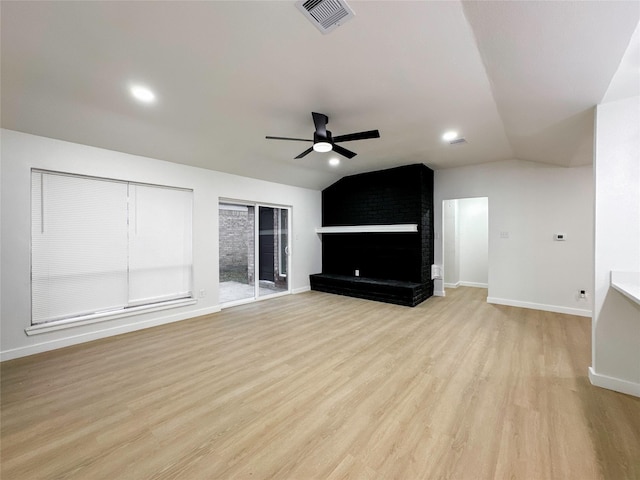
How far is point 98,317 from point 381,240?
5223 mm

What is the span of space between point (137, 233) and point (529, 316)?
6463mm

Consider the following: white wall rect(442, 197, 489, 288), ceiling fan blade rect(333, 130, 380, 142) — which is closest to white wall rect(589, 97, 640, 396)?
ceiling fan blade rect(333, 130, 380, 142)

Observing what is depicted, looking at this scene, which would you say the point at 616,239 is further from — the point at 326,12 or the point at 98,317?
the point at 98,317

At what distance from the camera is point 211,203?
15.7ft

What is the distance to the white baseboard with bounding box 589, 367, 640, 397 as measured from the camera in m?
2.25

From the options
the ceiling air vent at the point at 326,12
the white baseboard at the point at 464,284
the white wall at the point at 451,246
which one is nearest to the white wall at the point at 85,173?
the ceiling air vent at the point at 326,12

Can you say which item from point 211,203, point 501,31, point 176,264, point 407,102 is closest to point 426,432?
point 501,31

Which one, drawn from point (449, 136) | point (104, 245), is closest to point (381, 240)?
point (449, 136)

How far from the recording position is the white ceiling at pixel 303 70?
1.75 metres

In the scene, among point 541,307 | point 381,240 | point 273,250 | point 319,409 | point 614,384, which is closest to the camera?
point 319,409

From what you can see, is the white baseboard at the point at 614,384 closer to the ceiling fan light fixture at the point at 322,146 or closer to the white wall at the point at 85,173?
the ceiling fan light fixture at the point at 322,146

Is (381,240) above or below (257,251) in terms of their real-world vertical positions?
above

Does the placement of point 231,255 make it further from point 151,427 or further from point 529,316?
point 529,316

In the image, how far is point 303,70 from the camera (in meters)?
2.36
